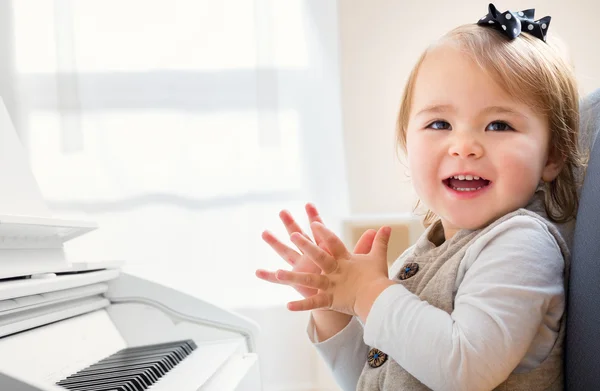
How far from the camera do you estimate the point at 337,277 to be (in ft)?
3.26

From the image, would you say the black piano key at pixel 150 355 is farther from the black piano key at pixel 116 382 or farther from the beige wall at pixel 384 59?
the beige wall at pixel 384 59

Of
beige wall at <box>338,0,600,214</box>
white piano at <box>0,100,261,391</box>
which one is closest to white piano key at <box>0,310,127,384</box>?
white piano at <box>0,100,261,391</box>

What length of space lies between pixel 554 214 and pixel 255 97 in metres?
1.93

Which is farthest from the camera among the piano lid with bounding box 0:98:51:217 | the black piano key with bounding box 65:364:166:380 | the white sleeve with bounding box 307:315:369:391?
the piano lid with bounding box 0:98:51:217

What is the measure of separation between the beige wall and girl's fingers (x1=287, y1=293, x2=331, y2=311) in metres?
1.80

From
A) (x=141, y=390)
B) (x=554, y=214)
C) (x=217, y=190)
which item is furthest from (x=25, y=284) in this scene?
(x=217, y=190)

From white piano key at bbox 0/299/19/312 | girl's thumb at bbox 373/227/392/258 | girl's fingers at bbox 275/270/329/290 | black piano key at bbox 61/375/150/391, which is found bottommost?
black piano key at bbox 61/375/150/391

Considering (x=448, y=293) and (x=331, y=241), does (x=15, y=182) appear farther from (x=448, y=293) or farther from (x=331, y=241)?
(x=448, y=293)

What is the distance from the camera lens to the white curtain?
2803 mm

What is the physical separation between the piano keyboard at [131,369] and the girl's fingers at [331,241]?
1.09 feet

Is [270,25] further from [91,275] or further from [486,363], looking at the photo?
[486,363]

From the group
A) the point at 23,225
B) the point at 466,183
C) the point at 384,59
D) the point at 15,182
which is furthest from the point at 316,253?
the point at 384,59

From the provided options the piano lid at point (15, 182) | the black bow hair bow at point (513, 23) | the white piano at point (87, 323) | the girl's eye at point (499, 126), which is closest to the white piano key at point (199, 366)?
the white piano at point (87, 323)

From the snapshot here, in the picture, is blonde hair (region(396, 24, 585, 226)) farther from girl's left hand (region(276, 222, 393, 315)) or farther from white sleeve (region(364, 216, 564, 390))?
girl's left hand (region(276, 222, 393, 315))
